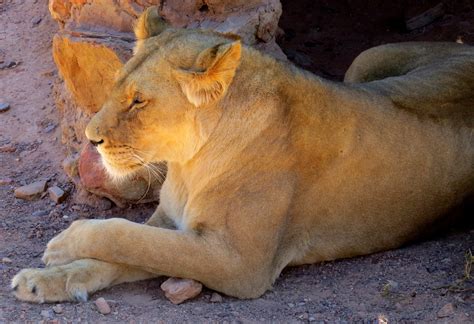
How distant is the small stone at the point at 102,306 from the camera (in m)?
4.62

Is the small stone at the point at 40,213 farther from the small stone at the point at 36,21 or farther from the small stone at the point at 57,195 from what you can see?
the small stone at the point at 36,21

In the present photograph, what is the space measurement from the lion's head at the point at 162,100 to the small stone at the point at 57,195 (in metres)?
1.50

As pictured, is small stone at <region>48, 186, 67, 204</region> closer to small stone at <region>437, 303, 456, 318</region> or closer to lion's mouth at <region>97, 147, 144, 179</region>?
lion's mouth at <region>97, 147, 144, 179</region>

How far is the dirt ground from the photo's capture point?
468 centimetres

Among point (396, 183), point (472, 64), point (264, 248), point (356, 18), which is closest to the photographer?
point (264, 248)

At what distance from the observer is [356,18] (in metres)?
9.02

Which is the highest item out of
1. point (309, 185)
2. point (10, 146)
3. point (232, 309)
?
point (309, 185)

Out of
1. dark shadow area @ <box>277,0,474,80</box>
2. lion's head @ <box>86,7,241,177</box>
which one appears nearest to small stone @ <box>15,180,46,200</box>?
lion's head @ <box>86,7,241,177</box>

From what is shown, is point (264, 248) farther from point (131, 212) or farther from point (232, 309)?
point (131, 212)

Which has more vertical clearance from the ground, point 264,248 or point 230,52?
point 230,52

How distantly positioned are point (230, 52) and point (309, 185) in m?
0.99

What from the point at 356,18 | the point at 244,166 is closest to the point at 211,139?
the point at 244,166

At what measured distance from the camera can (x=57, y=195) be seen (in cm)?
630

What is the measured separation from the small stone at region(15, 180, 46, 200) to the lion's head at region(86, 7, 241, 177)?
160 centimetres
